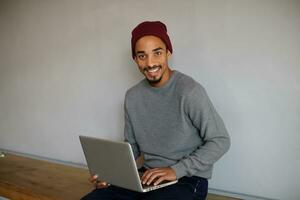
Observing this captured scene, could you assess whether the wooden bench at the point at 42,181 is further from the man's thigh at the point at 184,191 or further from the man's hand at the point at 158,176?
the man's hand at the point at 158,176

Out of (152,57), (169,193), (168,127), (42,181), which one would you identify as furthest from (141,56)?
(42,181)

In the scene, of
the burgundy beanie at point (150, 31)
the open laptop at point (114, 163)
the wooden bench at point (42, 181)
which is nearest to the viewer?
the open laptop at point (114, 163)

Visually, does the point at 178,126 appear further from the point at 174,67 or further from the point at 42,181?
the point at 42,181

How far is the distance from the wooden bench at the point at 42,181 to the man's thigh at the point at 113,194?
0.33 m

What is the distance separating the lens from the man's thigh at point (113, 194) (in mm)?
1411

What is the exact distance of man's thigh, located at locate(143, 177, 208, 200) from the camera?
4.21 ft

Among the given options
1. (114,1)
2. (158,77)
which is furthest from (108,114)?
(158,77)

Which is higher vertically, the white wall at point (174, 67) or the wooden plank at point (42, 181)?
the white wall at point (174, 67)

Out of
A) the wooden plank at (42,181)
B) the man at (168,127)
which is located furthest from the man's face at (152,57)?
the wooden plank at (42,181)

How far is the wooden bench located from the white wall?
0.18m

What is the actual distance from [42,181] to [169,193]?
41.3 inches

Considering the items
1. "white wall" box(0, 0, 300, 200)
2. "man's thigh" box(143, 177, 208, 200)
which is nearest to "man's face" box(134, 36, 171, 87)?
"white wall" box(0, 0, 300, 200)

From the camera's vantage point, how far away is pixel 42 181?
2059 millimetres

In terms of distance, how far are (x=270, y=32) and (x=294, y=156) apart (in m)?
0.54
